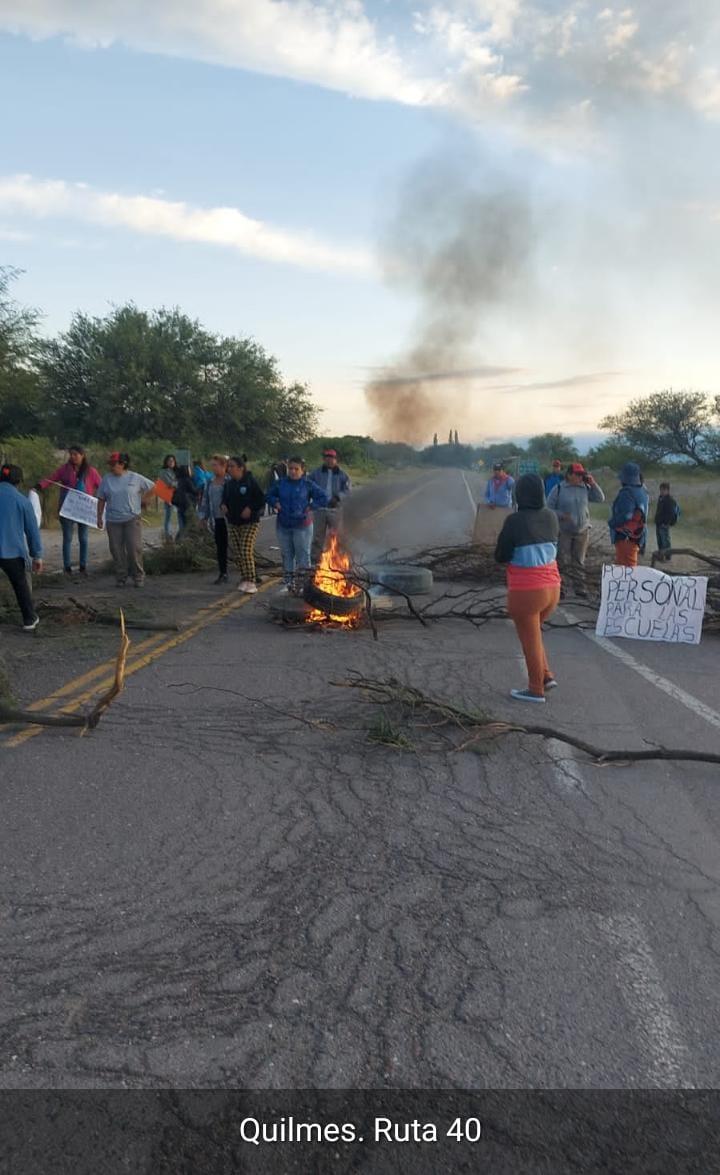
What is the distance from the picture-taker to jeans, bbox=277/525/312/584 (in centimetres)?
1123

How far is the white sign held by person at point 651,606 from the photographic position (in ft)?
30.0

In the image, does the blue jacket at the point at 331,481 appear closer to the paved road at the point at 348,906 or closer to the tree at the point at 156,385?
the paved road at the point at 348,906

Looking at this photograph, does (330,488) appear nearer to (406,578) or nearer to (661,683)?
(406,578)

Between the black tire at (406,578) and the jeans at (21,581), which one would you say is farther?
the black tire at (406,578)

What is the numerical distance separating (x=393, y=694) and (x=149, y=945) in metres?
3.16

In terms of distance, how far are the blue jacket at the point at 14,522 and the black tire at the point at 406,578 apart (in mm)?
4280

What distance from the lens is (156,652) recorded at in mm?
8219

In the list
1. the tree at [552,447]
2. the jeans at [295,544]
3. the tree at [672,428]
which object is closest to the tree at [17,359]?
the jeans at [295,544]

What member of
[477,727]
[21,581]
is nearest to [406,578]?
[21,581]

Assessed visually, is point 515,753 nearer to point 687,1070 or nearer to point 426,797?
point 426,797

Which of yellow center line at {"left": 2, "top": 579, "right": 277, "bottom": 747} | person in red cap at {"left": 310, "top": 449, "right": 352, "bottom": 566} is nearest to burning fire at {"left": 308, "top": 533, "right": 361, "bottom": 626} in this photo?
yellow center line at {"left": 2, "top": 579, "right": 277, "bottom": 747}

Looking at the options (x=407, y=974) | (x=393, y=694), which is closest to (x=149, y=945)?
(x=407, y=974)

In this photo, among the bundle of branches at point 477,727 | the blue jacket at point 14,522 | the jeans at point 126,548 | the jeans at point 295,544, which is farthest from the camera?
the jeans at point 126,548

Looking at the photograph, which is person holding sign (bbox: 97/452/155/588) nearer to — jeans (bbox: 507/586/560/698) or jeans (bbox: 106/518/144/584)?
jeans (bbox: 106/518/144/584)
